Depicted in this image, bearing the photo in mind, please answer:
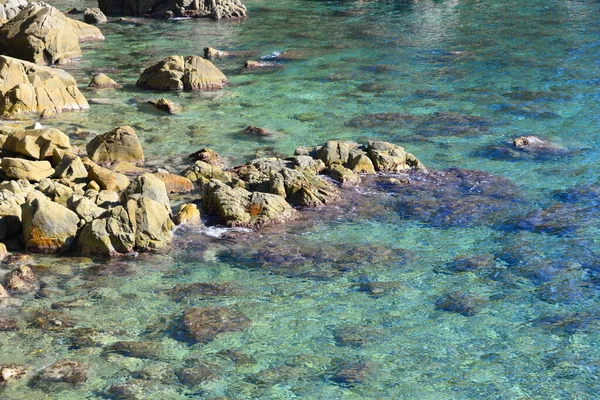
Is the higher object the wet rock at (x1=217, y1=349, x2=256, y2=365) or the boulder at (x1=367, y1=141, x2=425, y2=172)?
the boulder at (x1=367, y1=141, x2=425, y2=172)

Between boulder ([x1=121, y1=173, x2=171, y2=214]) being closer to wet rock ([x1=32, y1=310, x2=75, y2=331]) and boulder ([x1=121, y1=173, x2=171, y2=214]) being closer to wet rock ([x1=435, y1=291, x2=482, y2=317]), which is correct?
wet rock ([x1=32, y1=310, x2=75, y2=331])

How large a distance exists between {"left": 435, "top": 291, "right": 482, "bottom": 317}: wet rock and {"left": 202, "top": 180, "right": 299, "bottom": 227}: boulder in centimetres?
365

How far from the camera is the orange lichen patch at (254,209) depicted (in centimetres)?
1426

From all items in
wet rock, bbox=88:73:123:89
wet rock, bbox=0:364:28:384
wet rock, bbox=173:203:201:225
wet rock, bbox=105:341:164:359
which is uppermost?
wet rock, bbox=88:73:123:89

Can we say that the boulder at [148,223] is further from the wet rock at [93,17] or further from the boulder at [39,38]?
the wet rock at [93,17]

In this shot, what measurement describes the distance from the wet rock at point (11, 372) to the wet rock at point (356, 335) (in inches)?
152

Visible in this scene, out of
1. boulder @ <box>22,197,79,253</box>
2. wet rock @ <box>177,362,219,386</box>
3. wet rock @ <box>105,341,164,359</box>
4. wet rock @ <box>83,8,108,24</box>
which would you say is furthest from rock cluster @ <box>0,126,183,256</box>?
wet rock @ <box>83,8,108,24</box>

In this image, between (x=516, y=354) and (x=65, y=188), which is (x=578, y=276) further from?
(x=65, y=188)

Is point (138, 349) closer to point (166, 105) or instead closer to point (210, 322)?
point (210, 322)

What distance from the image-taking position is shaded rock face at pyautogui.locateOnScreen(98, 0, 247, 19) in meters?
35.4

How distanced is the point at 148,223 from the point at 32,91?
9034 millimetres

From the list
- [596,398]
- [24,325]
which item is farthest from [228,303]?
[596,398]

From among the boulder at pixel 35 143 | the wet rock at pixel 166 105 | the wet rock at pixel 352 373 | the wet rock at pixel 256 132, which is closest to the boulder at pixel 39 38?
the wet rock at pixel 166 105

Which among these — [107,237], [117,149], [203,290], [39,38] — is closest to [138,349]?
[203,290]
